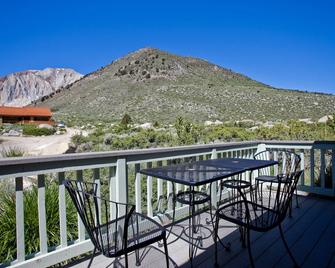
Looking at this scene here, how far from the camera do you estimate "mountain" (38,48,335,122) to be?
32.9 m

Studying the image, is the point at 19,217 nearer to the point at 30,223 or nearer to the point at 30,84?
the point at 30,223

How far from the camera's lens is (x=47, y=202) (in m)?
2.64

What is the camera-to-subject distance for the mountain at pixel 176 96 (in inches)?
1296

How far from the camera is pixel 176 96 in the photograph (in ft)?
131

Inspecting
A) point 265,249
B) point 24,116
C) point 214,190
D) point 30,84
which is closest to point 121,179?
point 265,249

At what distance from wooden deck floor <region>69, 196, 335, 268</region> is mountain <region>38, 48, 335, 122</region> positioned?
87.9 feet

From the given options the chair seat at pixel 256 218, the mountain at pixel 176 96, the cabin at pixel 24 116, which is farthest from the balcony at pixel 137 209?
the cabin at pixel 24 116

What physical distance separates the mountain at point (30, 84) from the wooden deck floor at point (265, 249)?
468 feet

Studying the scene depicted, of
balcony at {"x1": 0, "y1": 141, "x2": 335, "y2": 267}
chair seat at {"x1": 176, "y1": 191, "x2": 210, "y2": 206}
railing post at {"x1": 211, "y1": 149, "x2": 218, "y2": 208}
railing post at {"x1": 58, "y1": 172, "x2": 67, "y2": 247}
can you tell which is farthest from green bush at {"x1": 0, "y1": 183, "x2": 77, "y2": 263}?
railing post at {"x1": 211, "y1": 149, "x2": 218, "y2": 208}

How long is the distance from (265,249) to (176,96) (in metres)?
37.9

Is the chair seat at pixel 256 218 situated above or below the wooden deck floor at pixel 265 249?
above

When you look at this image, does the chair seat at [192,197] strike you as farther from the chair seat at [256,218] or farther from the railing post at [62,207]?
the railing post at [62,207]

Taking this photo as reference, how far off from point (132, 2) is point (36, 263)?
12738 mm

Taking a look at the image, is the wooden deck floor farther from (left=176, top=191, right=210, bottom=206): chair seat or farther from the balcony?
(left=176, top=191, right=210, bottom=206): chair seat
